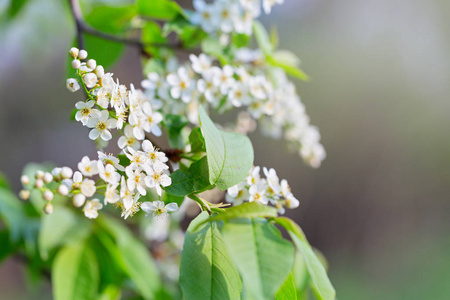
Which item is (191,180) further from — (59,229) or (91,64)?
(59,229)

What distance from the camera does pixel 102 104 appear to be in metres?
0.45

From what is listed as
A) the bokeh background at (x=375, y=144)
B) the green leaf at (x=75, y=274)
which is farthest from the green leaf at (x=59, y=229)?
the bokeh background at (x=375, y=144)

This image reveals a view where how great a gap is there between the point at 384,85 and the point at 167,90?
4.40 meters

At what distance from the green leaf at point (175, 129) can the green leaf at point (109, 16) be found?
0.34m

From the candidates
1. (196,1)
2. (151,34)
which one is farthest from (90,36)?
(196,1)

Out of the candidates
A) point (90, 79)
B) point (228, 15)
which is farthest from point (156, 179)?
point (228, 15)

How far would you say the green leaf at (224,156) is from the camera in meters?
0.45

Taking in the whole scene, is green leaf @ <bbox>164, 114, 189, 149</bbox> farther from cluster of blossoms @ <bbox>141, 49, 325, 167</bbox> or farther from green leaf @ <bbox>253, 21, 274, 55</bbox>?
green leaf @ <bbox>253, 21, 274, 55</bbox>

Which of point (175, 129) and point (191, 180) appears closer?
point (191, 180)

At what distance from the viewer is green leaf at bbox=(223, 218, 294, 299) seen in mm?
361

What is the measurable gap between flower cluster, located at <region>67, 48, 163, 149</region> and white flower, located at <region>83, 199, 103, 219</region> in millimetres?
68

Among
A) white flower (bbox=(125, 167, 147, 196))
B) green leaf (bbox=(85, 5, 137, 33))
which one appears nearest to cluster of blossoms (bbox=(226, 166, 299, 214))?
white flower (bbox=(125, 167, 147, 196))

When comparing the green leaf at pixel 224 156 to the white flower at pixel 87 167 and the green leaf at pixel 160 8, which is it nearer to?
the white flower at pixel 87 167

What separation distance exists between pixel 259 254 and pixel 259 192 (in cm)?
12
